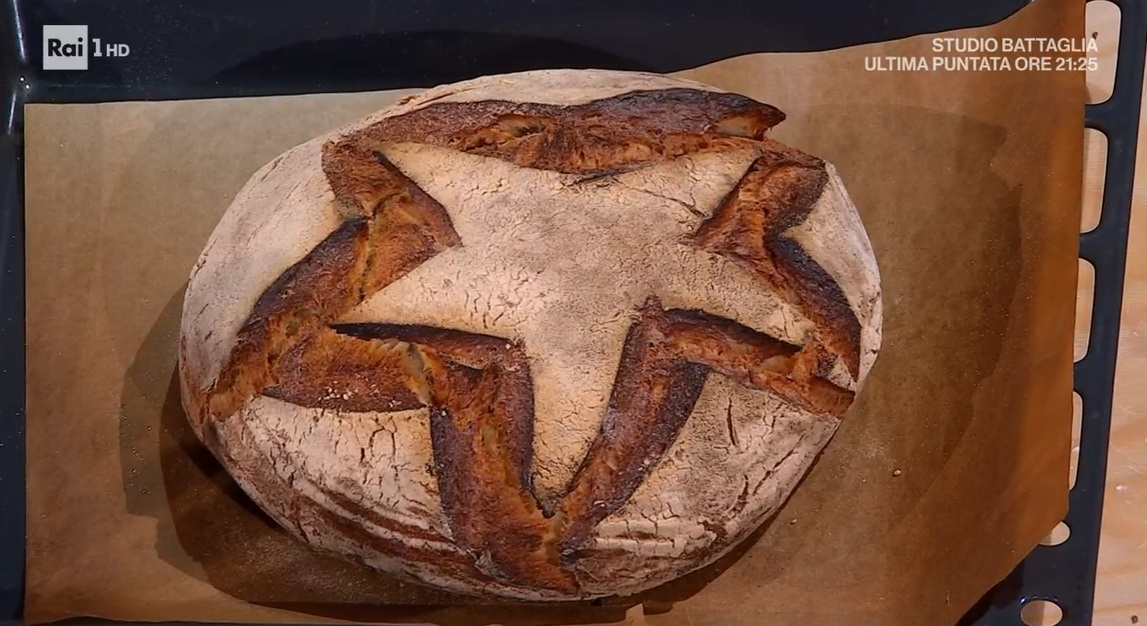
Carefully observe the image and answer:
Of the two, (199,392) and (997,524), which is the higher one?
(199,392)

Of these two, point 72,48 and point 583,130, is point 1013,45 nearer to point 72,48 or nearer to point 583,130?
point 583,130

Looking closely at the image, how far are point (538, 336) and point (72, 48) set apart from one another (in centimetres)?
102

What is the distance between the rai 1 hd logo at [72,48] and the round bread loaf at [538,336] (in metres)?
0.55

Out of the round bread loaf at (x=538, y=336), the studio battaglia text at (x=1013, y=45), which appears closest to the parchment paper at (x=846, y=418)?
the studio battaglia text at (x=1013, y=45)

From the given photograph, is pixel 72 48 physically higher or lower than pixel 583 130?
higher

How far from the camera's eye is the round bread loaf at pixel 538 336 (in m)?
1.06

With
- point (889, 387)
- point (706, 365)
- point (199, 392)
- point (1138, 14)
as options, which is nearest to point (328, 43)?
point (199, 392)

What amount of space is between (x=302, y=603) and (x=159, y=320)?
1.66 ft

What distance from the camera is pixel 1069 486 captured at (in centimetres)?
132

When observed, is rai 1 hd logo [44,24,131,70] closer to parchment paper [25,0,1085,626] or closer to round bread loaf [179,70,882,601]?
parchment paper [25,0,1085,626]

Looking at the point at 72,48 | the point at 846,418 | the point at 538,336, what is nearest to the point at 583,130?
the point at 538,336

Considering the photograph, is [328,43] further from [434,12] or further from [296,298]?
[296,298]

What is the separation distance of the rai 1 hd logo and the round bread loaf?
1.81ft

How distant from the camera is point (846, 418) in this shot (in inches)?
54.8
